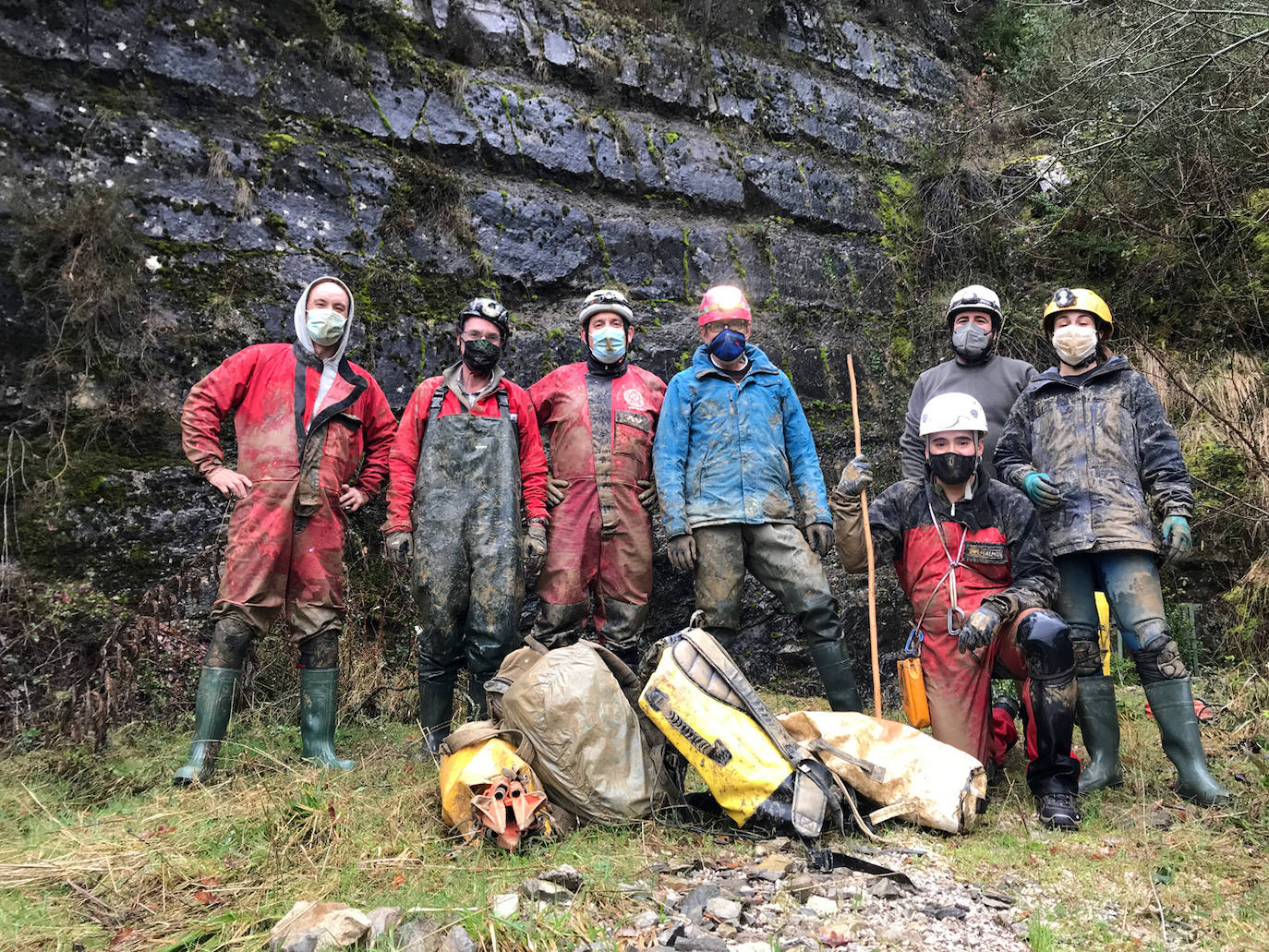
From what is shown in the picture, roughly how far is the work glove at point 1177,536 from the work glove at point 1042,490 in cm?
46

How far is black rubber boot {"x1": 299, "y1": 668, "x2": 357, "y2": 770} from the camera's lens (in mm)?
4336

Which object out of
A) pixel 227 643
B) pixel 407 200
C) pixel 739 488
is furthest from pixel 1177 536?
pixel 407 200

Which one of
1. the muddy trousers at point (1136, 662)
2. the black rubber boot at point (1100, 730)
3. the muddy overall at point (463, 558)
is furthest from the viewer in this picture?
the muddy overall at point (463, 558)

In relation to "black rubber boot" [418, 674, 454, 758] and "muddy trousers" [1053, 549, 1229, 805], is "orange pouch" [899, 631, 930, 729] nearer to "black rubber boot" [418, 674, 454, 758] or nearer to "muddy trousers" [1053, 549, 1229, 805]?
"muddy trousers" [1053, 549, 1229, 805]

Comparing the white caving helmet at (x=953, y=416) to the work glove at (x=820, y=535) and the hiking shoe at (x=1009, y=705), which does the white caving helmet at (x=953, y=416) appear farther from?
the hiking shoe at (x=1009, y=705)

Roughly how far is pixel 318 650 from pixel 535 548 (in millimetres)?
1176

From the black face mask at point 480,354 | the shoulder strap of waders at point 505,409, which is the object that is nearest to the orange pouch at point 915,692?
the shoulder strap of waders at point 505,409

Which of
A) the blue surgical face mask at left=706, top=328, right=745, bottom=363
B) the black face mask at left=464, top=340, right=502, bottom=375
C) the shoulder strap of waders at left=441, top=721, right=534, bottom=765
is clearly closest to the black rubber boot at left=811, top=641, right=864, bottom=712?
the blue surgical face mask at left=706, top=328, right=745, bottom=363

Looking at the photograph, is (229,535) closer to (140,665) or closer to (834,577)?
(140,665)

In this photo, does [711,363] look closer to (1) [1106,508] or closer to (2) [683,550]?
(2) [683,550]

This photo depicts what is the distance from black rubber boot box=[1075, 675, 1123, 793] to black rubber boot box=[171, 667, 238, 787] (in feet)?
12.8

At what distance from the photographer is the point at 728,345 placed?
16.2 ft

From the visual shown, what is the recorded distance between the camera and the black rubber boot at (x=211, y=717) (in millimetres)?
4047

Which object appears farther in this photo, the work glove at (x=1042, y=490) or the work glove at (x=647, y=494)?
the work glove at (x=647, y=494)
